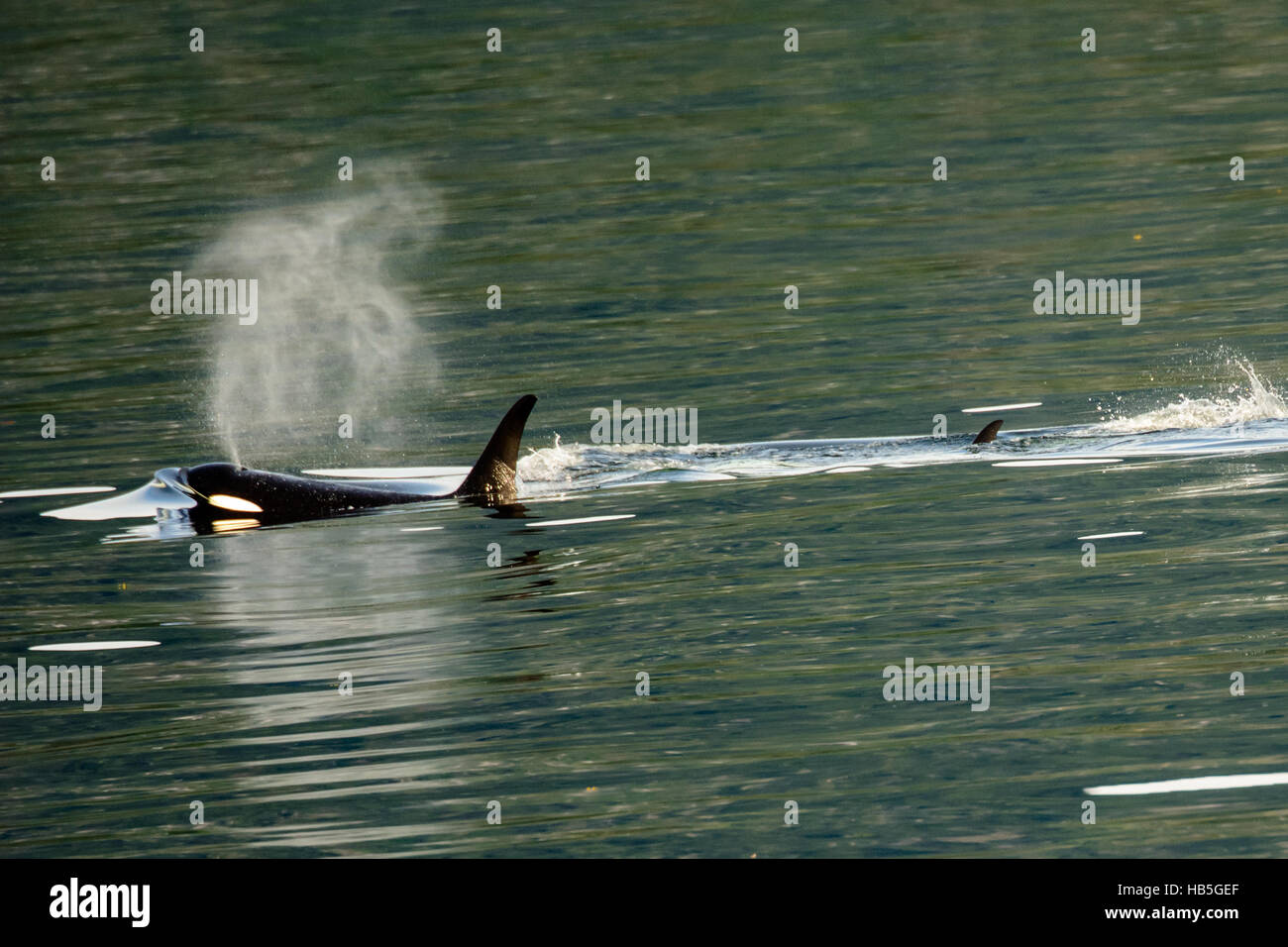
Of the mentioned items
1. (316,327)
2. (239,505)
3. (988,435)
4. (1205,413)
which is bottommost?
(239,505)

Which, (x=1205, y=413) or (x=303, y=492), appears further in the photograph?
(x=1205, y=413)

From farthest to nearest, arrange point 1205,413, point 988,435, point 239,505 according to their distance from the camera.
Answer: point 1205,413, point 988,435, point 239,505

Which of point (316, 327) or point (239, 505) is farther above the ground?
point (316, 327)

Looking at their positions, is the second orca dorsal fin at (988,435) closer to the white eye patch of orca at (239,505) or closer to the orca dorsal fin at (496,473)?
the orca dorsal fin at (496,473)

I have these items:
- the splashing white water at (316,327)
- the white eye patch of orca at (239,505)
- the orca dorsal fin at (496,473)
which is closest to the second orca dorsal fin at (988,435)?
the orca dorsal fin at (496,473)

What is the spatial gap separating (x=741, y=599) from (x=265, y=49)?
4182cm

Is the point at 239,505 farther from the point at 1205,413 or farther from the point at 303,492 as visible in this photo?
the point at 1205,413

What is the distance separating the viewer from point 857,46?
1892 inches

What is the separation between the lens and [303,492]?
18.2 meters

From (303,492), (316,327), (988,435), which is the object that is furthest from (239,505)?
Answer: (316,327)

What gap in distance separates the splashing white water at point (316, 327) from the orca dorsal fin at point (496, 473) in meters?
3.56

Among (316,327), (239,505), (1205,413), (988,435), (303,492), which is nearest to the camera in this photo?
(239,505)

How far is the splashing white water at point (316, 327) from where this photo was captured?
23.3m

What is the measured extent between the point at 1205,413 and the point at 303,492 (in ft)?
28.1
